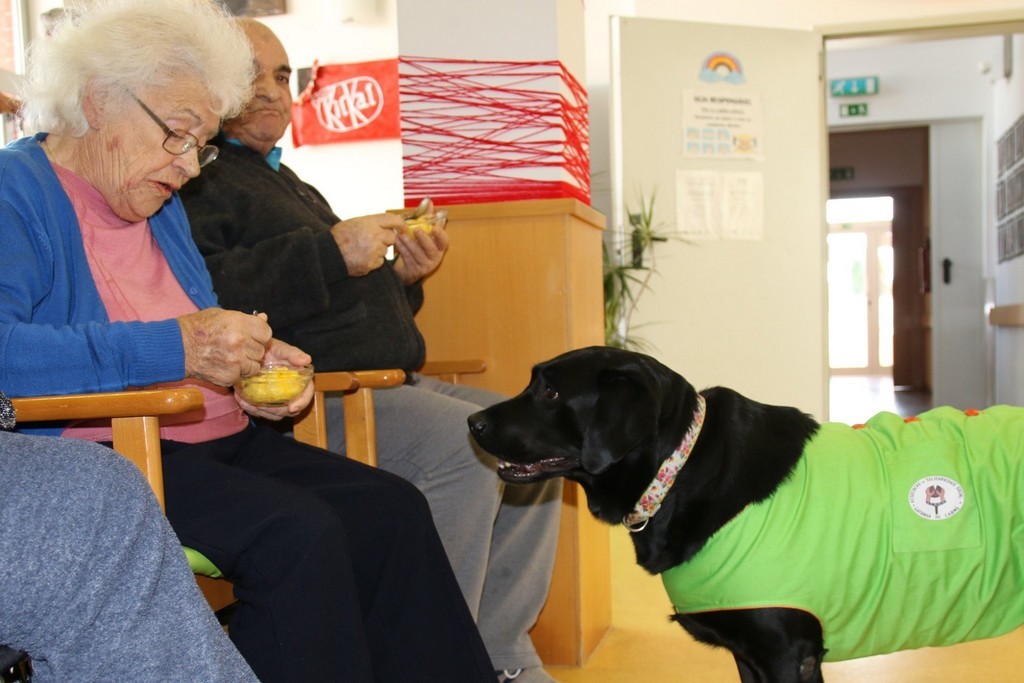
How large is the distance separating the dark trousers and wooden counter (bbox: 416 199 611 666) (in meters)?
0.70

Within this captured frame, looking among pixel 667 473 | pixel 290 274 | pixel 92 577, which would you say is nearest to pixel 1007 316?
pixel 667 473

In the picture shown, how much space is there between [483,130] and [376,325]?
24.3 inches

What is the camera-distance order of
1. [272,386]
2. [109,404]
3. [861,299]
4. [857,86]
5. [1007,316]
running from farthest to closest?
[861,299], [857,86], [1007,316], [272,386], [109,404]

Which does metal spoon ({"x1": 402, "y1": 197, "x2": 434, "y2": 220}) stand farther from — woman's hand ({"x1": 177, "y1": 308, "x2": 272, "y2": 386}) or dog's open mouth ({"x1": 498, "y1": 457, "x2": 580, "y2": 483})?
woman's hand ({"x1": 177, "y1": 308, "x2": 272, "y2": 386})

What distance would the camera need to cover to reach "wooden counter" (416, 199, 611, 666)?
2.13m

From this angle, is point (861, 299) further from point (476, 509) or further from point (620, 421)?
point (620, 421)

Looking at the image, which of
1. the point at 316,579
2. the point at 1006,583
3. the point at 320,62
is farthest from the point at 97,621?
the point at 320,62

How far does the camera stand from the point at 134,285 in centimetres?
146

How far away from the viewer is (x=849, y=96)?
7.23 metres

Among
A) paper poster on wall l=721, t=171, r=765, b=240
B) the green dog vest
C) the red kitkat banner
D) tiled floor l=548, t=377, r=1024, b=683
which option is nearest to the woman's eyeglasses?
the green dog vest

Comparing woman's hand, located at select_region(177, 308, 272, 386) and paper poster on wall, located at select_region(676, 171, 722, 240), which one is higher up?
paper poster on wall, located at select_region(676, 171, 722, 240)

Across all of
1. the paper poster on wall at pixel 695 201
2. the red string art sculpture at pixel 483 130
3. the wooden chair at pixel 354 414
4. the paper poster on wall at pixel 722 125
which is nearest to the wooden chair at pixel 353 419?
the wooden chair at pixel 354 414

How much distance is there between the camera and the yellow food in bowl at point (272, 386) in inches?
54.6

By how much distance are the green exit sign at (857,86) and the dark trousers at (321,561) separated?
260 inches
